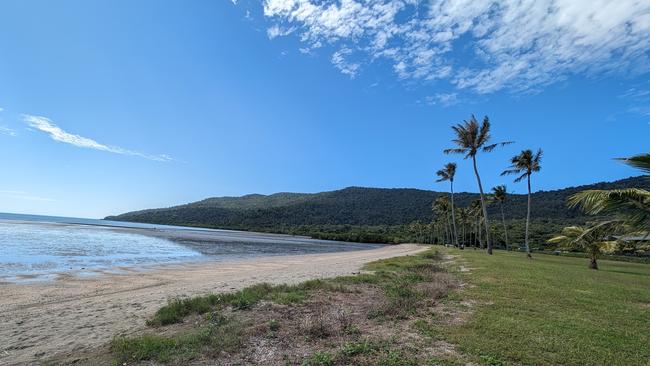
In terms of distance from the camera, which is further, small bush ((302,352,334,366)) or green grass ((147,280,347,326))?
green grass ((147,280,347,326))

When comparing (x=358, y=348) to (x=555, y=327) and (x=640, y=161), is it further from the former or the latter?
(x=640, y=161)

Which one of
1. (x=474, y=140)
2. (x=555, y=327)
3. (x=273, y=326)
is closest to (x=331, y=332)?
(x=273, y=326)

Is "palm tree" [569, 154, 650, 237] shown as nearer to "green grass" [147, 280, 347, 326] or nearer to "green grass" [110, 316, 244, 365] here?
"green grass" [147, 280, 347, 326]

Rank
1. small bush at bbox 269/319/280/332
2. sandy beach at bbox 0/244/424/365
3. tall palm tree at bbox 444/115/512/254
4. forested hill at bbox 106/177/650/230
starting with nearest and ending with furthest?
sandy beach at bbox 0/244/424/365 → small bush at bbox 269/319/280/332 → tall palm tree at bbox 444/115/512/254 → forested hill at bbox 106/177/650/230

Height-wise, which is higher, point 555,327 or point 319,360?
point 555,327

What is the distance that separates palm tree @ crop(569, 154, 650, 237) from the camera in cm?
789

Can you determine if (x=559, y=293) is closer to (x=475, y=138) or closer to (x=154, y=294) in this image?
(x=154, y=294)

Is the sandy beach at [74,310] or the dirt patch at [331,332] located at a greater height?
the dirt patch at [331,332]

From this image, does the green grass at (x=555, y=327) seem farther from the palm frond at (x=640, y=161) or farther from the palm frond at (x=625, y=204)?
the palm frond at (x=640, y=161)

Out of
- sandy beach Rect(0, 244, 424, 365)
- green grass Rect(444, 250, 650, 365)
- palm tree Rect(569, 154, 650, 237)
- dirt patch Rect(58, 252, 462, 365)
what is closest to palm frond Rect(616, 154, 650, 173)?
palm tree Rect(569, 154, 650, 237)

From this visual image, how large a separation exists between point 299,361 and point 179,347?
82.1 inches

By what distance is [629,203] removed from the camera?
8234mm

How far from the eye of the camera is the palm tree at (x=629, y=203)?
7891 millimetres

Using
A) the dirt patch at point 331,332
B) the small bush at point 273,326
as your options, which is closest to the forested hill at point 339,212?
the dirt patch at point 331,332
